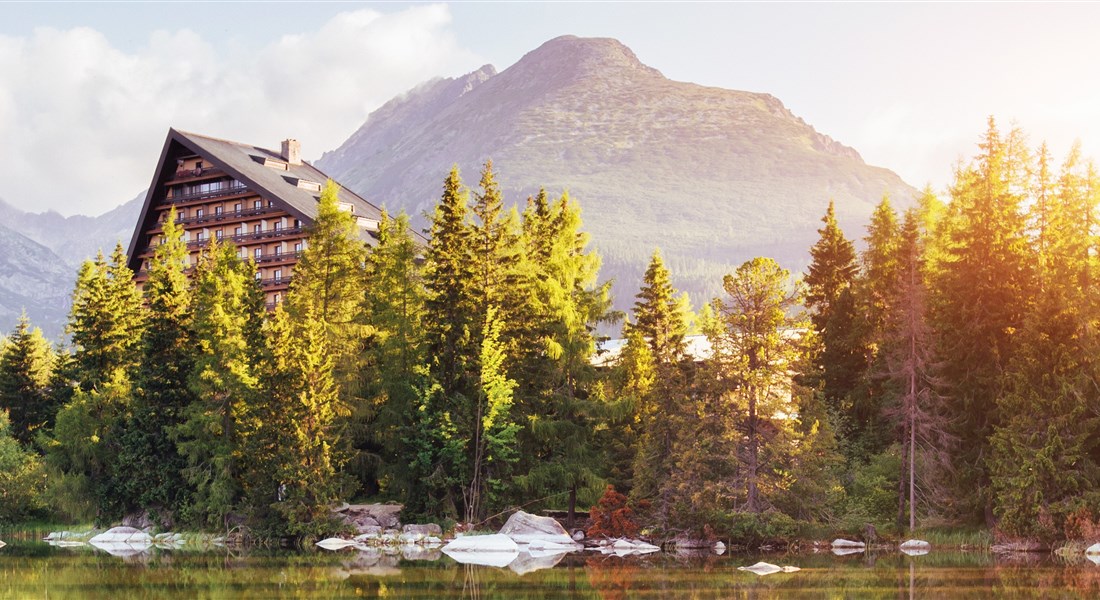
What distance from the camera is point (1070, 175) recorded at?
54.5m

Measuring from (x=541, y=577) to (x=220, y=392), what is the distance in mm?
25822

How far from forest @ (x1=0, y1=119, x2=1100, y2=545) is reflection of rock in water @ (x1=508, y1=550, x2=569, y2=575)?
5031 mm

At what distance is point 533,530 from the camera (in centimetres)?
5353

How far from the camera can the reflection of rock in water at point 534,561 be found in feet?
138

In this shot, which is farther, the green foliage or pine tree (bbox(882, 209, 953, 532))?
the green foliage

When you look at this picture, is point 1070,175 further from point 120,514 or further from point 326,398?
point 120,514

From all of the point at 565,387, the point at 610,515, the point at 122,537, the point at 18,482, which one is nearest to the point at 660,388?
the point at 610,515

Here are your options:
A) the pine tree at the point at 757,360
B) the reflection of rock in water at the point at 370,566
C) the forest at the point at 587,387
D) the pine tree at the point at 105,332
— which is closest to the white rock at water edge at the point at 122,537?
the forest at the point at 587,387

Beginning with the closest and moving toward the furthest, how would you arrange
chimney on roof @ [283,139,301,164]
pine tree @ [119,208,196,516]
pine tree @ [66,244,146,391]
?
pine tree @ [119,208,196,516], pine tree @ [66,244,146,391], chimney on roof @ [283,139,301,164]

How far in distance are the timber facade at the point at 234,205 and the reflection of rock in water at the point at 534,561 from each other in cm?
3770

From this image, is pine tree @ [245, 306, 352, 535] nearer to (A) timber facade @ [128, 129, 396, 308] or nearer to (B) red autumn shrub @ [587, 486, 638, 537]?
(B) red autumn shrub @ [587, 486, 638, 537]

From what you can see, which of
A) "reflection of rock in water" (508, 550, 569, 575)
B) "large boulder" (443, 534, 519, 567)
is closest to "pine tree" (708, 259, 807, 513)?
"reflection of rock in water" (508, 550, 569, 575)

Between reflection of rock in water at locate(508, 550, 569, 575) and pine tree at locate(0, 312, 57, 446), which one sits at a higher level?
pine tree at locate(0, 312, 57, 446)

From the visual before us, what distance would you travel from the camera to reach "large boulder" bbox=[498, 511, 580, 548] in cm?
5303
